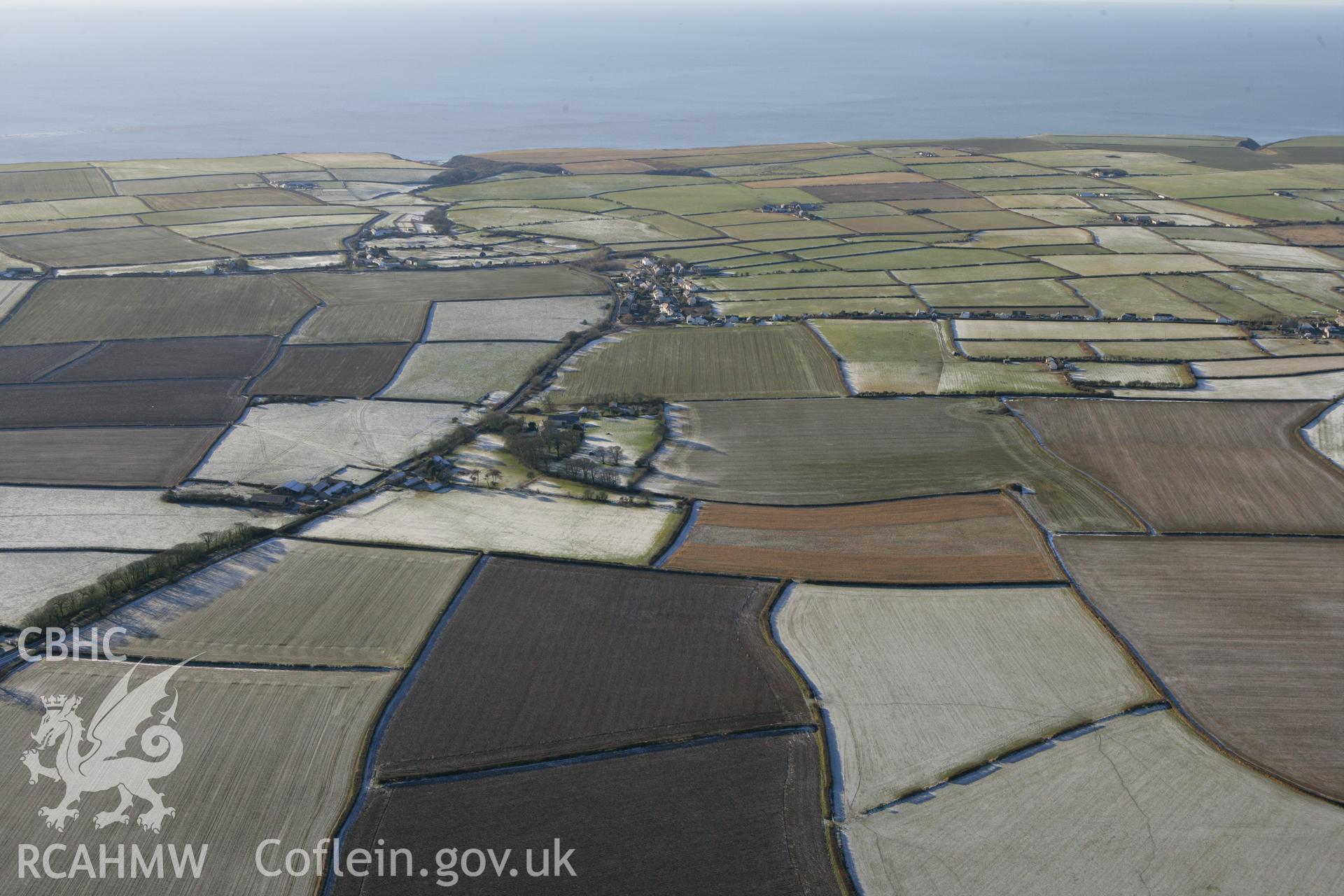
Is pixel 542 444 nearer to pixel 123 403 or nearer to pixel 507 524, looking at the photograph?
pixel 507 524

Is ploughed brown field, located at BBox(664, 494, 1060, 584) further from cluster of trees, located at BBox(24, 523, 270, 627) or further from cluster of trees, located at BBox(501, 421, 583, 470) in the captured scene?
cluster of trees, located at BBox(24, 523, 270, 627)

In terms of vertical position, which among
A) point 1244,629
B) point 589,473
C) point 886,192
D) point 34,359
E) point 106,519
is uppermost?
point 886,192

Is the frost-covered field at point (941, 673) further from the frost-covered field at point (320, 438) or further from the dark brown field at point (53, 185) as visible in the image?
the dark brown field at point (53, 185)

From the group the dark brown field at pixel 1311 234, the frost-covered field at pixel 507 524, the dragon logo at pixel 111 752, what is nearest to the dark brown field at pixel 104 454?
the frost-covered field at pixel 507 524

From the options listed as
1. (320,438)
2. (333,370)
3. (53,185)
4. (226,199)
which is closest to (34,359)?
(333,370)

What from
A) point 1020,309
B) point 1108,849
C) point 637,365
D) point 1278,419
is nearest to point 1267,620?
point 1108,849

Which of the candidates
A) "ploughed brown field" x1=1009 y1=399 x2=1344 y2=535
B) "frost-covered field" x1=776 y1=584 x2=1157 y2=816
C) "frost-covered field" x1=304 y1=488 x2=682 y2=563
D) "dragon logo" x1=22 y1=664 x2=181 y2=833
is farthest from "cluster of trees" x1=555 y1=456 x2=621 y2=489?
"ploughed brown field" x1=1009 y1=399 x2=1344 y2=535

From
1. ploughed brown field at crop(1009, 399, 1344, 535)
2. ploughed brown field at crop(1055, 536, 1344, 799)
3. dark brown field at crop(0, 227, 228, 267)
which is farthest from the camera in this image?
dark brown field at crop(0, 227, 228, 267)
